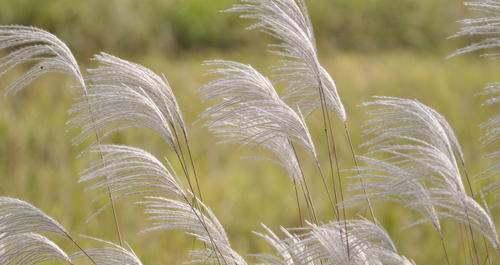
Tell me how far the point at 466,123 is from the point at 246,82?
14.1ft

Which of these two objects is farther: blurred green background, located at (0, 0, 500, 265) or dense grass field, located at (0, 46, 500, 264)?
Result: blurred green background, located at (0, 0, 500, 265)

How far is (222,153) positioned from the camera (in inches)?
Answer: 228

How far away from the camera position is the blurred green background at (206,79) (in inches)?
187

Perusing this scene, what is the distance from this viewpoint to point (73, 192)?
4.92 metres

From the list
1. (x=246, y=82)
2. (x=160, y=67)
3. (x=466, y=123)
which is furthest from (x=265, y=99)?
(x=160, y=67)

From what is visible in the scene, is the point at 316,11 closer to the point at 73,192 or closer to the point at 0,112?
the point at 0,112

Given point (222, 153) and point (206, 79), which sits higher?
point (206, 79)

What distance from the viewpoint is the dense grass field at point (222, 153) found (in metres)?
4.61

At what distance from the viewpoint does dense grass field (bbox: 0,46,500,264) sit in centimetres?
461

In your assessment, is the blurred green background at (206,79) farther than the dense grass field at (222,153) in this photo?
Yes

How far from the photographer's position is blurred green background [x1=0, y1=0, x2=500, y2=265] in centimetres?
474

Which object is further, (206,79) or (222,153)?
(206,79)

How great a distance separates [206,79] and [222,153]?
3.53 feet

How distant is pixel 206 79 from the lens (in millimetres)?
6770
